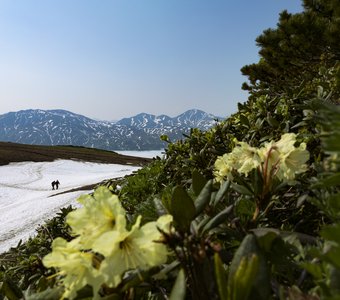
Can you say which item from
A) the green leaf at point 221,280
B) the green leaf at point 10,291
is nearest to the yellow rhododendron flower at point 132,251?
the green leaf at point 221,280

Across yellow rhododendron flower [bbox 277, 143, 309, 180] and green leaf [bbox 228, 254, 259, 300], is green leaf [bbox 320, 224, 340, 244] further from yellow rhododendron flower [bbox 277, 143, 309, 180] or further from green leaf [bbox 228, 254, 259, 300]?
yellow rhododendron flower [bbox 277, 143, 309, 180]

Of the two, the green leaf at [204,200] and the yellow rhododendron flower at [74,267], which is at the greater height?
the green leaf at [204,200]

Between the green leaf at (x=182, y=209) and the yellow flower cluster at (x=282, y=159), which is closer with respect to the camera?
the green leaf at (x=182, y=209)

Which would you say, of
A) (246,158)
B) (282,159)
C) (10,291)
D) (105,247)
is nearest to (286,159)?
(282,159)

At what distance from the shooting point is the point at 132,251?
0.81 metres

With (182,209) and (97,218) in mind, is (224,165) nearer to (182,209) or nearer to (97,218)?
(182,209)

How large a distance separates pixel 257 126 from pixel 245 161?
1.48 metres

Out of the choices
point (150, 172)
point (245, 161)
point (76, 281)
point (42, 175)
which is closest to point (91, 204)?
point (76, 281)

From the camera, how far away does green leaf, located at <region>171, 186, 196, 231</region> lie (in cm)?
97

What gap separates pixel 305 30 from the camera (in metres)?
13.0

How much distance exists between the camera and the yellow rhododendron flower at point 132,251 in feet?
2.58

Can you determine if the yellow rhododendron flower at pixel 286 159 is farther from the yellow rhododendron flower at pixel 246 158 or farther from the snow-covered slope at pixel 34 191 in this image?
the snow-covered slope at pixel 34 191

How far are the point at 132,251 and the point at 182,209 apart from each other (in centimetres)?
21

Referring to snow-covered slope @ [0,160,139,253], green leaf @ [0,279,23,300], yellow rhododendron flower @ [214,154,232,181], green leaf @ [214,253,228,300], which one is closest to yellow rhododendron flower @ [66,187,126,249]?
green leaf @ [214,253,228,300]
